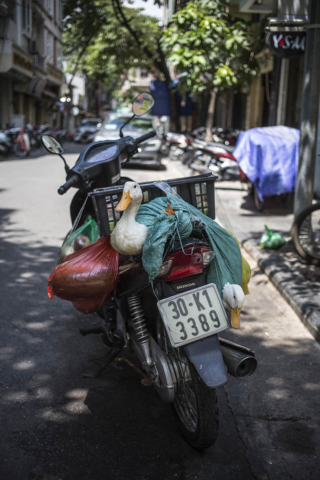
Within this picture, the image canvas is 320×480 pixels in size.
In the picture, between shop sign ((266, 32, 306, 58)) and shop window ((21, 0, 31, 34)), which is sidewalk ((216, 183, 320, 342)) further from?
shop window ((21, 0, 31, 34))

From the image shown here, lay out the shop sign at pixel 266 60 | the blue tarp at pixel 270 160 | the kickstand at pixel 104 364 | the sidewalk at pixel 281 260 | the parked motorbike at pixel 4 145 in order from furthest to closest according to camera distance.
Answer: the parked motorbike at pixel 4 145, the shop sign at pixel 266 60, the blue tarp at pixel 270 160, the sidewalk at pixel 281 260, the kickstand at pixel 104 364

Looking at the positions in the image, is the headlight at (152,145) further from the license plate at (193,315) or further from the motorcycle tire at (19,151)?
the license plate at (193,315)

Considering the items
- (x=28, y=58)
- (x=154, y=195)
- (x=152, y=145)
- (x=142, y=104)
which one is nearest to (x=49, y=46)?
(x=28, y=58)

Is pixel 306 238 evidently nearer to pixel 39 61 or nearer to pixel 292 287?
pixel 292 287

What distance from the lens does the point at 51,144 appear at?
3.50 meters

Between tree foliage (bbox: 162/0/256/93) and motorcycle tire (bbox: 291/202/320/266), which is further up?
tree foliage (bbox: 162/0/256/93)

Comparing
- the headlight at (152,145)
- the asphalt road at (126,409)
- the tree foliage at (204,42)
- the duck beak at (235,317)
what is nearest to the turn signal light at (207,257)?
the duck beak at (235,317)

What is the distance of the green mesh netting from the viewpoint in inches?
90.9

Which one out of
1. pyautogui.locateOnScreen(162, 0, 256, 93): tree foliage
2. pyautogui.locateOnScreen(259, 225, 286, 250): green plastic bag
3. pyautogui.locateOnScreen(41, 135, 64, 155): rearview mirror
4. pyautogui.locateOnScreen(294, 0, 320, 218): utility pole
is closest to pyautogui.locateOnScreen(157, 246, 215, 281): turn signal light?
pyautogui.locateOnScreen(41, 135, 64, 155): rearview mirror

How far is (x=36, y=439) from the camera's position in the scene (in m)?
2.55

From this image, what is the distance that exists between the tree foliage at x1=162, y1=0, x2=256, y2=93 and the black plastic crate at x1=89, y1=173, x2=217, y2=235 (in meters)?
9.91

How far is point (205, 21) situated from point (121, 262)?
1084cm

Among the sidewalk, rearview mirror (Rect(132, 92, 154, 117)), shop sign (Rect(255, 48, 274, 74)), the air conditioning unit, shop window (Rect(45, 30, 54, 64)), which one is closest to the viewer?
rearview mirror (Rect(132, 92, 154, 117))

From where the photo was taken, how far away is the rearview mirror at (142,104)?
4.09 m
